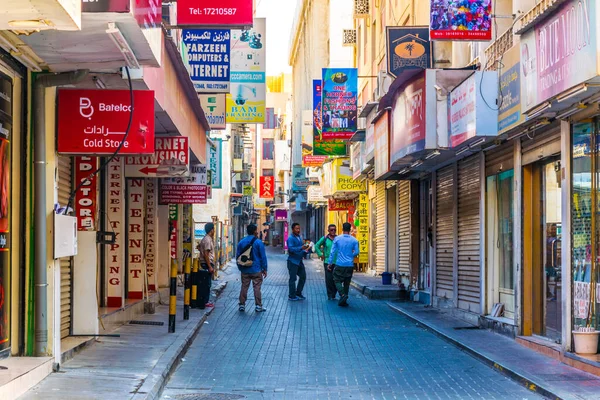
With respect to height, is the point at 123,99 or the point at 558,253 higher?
the point at 123,99

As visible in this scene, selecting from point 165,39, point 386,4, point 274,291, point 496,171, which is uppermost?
point 386,4

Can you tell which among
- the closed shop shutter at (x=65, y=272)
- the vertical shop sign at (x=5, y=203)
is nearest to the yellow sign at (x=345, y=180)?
the closed shop shutter at (x=65, y=272)

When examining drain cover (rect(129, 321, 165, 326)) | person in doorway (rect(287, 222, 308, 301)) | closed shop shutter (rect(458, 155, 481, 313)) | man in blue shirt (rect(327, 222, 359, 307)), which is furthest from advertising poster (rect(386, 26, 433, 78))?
drain cover (rect(129, 321, 165, 326))

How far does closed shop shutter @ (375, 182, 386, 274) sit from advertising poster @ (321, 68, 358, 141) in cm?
308

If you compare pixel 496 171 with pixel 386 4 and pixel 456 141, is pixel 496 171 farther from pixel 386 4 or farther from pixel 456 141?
pixel 386 4

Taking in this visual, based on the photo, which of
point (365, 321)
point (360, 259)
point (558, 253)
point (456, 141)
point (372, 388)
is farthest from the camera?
point (360, 259)

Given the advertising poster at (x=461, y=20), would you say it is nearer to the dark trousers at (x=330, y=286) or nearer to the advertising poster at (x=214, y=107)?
the dark trousers at (x=330, y=286)

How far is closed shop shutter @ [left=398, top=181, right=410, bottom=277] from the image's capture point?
2566 cm

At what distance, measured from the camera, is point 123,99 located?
10.0 metres

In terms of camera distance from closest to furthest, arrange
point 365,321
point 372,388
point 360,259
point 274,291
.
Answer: point 372,388 < point 365,321 < point 274,291 < point 360,259

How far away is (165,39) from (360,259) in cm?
2474

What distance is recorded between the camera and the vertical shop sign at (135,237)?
59.2 ft

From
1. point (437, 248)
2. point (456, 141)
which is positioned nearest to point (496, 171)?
point (456, 141)

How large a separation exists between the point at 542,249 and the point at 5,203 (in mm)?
8065
